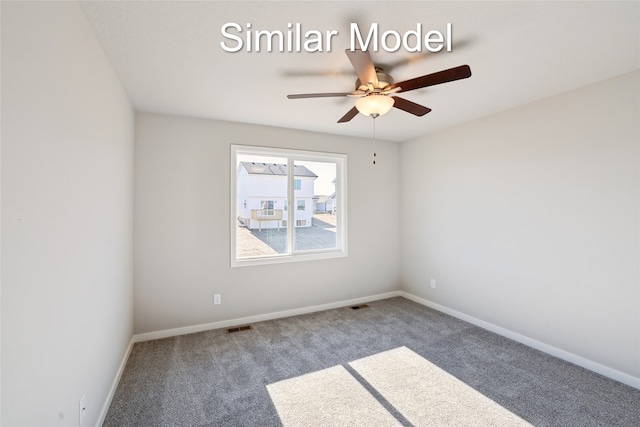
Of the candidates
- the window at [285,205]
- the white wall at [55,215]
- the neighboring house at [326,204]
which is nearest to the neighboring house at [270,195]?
the window at [285,205]

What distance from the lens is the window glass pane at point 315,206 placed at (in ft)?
12.8

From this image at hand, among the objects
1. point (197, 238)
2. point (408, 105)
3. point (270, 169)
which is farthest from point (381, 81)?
point (197, 238)

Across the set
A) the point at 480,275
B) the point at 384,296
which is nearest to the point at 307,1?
the point at 480,275

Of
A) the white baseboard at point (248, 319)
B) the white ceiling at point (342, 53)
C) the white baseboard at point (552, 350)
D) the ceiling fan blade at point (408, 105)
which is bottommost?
the white baseboard at point (552, 350)

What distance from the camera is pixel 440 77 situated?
1694 millimetres

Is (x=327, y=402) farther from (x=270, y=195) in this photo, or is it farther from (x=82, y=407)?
(x=270, y=195)

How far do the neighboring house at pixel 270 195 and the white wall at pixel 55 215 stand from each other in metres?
1.58

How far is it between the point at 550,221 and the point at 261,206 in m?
3.15

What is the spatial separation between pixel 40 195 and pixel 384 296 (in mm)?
4137

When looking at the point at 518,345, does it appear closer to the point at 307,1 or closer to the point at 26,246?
the point at 307,1

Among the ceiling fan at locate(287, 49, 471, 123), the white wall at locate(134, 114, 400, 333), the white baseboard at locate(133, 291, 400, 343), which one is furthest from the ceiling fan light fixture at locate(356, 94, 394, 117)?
the white baseboard at locate(133, 291, 400, 343)

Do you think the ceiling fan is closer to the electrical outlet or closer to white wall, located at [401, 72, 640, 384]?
white wall, located at [401, 72, 640, 384]

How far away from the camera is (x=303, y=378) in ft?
7.68

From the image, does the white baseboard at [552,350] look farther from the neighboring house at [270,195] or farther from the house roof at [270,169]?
the house roof at [270,169]
